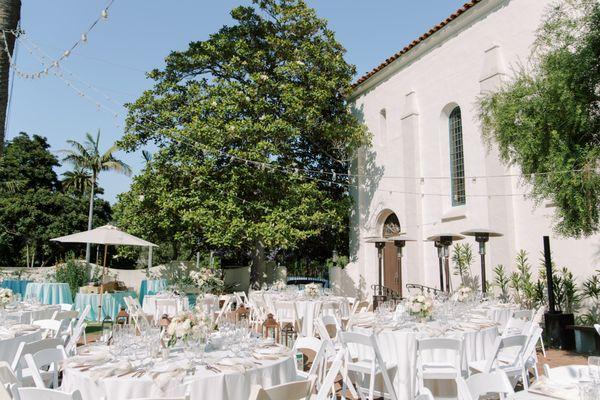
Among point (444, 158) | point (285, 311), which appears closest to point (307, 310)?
point (285, 311)

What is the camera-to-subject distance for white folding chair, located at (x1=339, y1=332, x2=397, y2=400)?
527 centimetres

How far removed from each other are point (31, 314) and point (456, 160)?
12984mm

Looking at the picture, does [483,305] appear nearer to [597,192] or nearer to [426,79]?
[597,192]

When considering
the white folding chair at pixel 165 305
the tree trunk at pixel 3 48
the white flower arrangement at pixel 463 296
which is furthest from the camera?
the white folding chair at pixel 165 305

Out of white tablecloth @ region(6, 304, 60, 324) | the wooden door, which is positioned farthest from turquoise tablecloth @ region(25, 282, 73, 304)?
the wooden door

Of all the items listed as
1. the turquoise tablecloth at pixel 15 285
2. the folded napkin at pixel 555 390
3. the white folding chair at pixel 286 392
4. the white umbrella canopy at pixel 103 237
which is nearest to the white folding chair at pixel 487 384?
the folded napkin at pixel 555 390

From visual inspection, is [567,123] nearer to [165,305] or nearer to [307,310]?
[307,310]

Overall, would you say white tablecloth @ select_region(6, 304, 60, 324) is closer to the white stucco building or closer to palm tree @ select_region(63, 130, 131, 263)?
the white stucco building

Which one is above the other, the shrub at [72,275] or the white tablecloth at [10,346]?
the shrub at [72,275]

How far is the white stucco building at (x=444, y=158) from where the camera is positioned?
13484mm

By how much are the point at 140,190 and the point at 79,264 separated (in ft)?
13.9

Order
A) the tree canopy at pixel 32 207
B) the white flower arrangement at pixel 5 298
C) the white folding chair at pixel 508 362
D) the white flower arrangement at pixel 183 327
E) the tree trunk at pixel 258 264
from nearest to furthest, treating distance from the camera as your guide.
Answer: the white flower arrangement at pixel 183 327 < the white folding chair at pixel 508 362 < the white flower arrangement at pixel 5 298 < the tree trunk at pixel 258 264 < the tree canopy at pixel 32 207

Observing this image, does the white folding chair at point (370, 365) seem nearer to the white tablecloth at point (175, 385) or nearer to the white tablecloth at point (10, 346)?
the white tablecloth at point (175, 385)

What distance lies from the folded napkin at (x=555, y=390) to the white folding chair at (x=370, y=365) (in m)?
1.80
